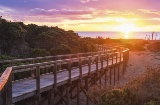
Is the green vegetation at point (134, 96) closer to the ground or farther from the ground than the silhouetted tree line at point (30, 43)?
closer to the ground

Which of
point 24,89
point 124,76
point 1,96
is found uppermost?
point 1,96

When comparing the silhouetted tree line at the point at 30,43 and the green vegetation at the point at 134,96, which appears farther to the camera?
the silhouetted tree line at the point at 30,43

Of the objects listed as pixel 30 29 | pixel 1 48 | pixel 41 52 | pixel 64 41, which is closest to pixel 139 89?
pixel 41 52

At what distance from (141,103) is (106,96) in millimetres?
1294

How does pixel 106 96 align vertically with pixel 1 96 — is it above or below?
below

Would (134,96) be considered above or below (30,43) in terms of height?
below

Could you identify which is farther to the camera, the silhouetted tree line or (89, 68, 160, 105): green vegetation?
the silhouetted tree line

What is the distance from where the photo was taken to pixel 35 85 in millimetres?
11453

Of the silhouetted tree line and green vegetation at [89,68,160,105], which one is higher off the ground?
the silhouetted tree line

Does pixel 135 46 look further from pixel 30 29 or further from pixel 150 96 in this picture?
pixel 150 96

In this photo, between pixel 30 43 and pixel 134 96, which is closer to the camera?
pixel 134 96

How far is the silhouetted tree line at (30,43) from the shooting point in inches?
898

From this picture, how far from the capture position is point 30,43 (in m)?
26.7

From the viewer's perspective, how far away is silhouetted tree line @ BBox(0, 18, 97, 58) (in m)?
22.8
